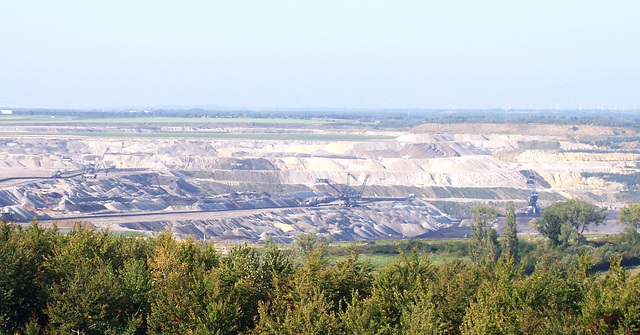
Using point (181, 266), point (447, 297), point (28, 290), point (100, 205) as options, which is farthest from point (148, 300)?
point (100, 205)

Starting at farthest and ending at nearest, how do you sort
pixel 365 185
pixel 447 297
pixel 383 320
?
pixel 365 185 → pixel 447 297 → pixel 383 320

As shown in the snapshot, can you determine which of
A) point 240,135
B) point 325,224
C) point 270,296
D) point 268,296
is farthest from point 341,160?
point 270,296

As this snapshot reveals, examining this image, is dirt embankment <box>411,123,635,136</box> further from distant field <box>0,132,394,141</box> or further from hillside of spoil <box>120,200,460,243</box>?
hillside of spoil <box>120,200,460,243</box>

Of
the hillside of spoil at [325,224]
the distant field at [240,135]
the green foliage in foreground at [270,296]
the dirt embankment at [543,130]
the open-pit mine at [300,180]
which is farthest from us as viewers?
the dirt embankment at [543,130]

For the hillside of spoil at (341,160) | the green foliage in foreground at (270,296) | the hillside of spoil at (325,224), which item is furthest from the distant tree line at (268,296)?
the hillside of spoil at (341,160)

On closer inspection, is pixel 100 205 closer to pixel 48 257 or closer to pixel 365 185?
pixel 365 185

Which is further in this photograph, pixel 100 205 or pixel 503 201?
pixel 503 201

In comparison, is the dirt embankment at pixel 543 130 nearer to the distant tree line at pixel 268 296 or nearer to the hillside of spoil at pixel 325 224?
the hillside of spoil at pixel 325 224
